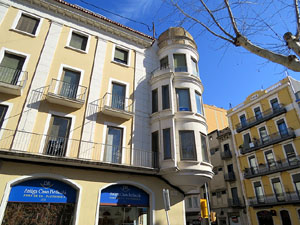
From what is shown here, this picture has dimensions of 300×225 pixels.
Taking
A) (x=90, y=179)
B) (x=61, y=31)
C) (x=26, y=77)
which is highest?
(x=61, y=31)

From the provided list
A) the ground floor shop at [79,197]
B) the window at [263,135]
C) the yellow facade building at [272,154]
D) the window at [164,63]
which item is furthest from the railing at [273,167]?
the window at [164,63]

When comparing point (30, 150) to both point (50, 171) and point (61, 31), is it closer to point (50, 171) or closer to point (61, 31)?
point (50, 171)

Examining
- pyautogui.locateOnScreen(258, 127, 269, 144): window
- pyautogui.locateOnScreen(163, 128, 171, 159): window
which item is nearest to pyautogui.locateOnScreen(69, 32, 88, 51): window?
pyautogui.locateOnScreen(163, 128, 171, 159): window

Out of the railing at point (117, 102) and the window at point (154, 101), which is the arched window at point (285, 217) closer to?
the window at point (154, 101)

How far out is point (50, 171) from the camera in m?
9.61

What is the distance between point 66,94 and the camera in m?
11.8

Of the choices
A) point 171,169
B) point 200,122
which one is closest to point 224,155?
point 200,122

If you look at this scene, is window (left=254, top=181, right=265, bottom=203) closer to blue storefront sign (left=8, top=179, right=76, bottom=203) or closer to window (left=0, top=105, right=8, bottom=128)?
blue storefront sign (left=8, top=179, right=76, bottom=203)

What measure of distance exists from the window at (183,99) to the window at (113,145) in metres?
4.22

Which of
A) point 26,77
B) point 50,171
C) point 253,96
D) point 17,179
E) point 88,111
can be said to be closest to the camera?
point 17,179

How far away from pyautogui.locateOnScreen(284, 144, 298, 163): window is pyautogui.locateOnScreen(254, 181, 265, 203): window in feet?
17.0

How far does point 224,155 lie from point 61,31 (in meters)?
28.3

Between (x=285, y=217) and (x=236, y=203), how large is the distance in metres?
6.48

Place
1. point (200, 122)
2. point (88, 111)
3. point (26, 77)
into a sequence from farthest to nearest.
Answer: point (200, 122) → point (88, 111) → point (26, 77)
